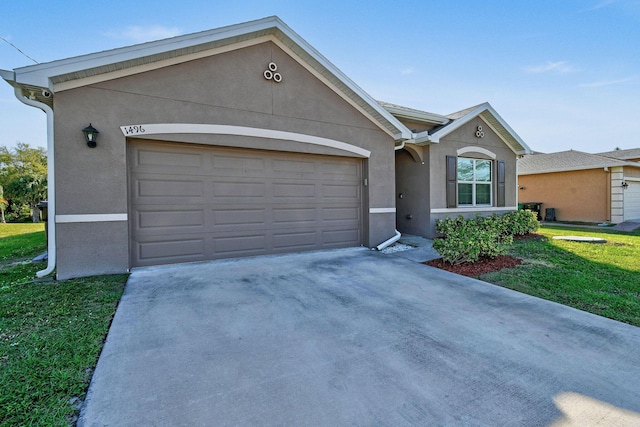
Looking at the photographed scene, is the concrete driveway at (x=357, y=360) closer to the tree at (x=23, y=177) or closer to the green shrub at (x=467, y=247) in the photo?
the green shrub at (x=467, y=247)

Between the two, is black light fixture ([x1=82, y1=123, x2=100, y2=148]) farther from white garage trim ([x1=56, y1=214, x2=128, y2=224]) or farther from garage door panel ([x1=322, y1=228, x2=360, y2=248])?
garage door panel ([x1=322, y1=228, x2=360, y2=248])

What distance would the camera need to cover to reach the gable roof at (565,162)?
1450cm

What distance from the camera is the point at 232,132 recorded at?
595 cm

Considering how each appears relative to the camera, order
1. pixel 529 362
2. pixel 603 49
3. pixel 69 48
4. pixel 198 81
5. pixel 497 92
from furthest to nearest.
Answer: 1. pixel 497 92
2. pixel 603 49
3. pixel 69 48
4. pixel 198 81
5. pixel 529 362

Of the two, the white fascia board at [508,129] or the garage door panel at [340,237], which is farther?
the white fascia board at [508,129]

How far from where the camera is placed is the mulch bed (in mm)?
5637

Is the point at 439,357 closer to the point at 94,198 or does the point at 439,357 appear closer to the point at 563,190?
the point at 94,198

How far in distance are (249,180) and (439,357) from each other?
496 cm

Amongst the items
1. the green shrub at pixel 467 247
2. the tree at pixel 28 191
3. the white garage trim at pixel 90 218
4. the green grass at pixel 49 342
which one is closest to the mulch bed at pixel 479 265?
the green shrub at pixel 467 247

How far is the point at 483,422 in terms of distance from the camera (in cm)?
185

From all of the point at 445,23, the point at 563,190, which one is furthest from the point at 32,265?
the point at 563,190

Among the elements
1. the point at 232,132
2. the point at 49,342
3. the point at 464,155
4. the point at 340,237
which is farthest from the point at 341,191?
the point at 49,342

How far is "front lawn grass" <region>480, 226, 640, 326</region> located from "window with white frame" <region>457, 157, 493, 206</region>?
88.2 inches

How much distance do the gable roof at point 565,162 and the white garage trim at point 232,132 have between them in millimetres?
14445
